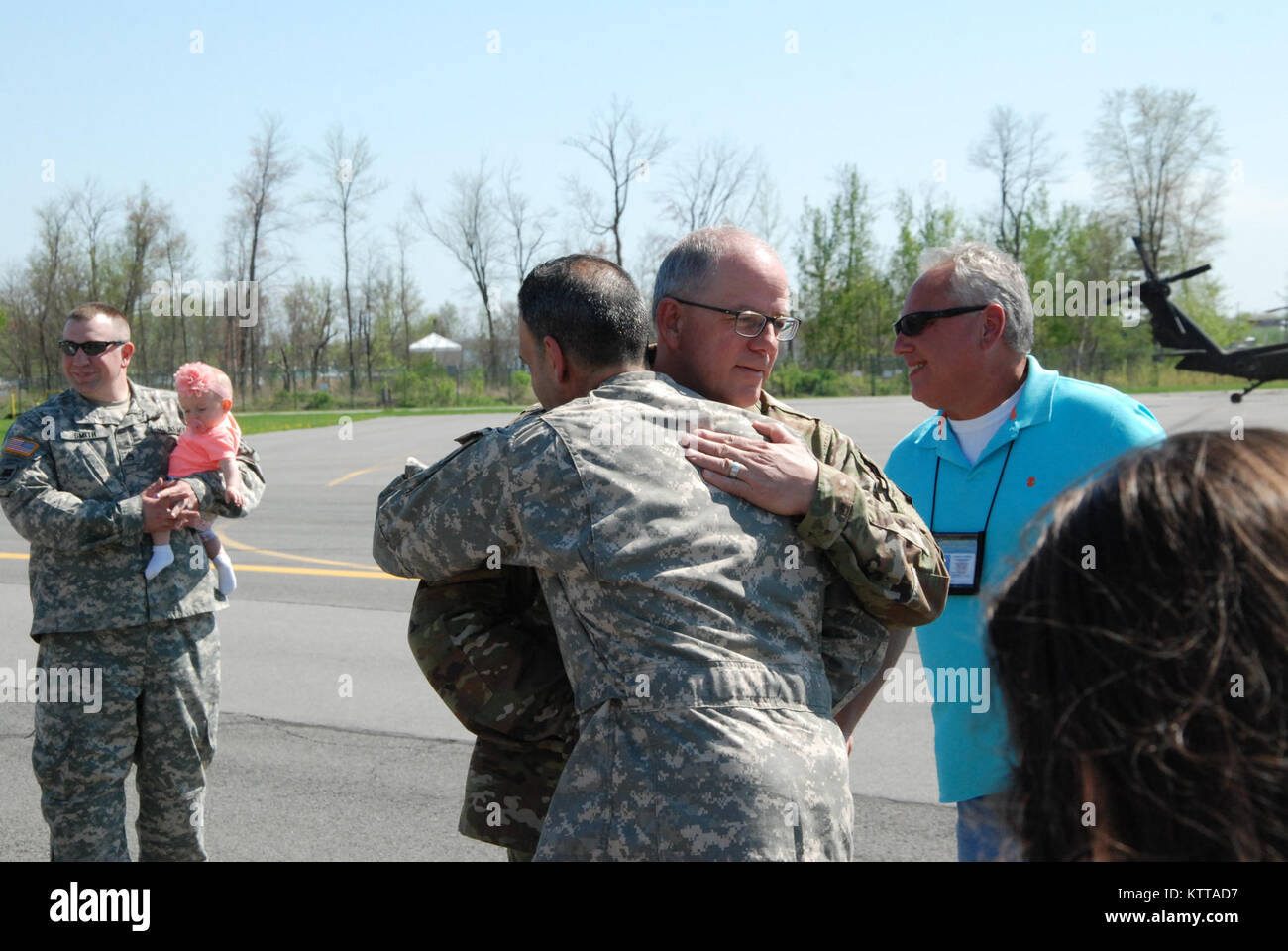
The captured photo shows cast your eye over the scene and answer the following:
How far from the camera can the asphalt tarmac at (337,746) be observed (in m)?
4.52

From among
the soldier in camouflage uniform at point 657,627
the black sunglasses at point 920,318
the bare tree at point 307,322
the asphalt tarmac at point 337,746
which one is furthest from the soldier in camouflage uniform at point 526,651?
the bare tree at point 307,322

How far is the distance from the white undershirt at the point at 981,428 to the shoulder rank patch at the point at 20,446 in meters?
3.38

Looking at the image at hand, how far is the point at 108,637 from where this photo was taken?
4.07m

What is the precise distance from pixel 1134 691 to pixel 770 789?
115cm

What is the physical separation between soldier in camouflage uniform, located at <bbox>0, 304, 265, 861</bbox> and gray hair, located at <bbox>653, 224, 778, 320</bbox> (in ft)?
7.84

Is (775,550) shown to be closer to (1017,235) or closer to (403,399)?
(403,399)

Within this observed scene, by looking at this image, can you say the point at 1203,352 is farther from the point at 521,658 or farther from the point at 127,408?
the point at 521,658

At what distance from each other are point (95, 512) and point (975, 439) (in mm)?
3121

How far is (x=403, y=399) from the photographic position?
49.5 metres

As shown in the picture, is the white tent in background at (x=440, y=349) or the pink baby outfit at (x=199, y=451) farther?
the white tent in background at (x=440, y=349)

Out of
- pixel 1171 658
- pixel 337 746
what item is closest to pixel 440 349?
pixel 337 746

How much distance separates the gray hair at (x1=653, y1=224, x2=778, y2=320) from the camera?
2605 mm

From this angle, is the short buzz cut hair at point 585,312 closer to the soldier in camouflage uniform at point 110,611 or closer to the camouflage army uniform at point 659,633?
the camouflage army uniform at point 659,633

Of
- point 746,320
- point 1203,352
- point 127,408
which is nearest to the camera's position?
point 746,320
